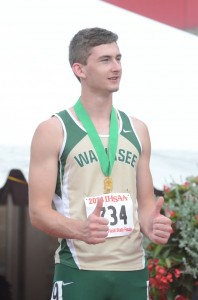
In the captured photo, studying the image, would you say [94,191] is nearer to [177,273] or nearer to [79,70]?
[79,70]

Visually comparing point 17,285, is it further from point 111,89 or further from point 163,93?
point 111,89

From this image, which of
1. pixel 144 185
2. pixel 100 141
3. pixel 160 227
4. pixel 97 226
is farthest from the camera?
pixel 144 185

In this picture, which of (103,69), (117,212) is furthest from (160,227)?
(103,69)

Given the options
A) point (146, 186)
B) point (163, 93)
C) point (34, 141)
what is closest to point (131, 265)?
point (146, 186)

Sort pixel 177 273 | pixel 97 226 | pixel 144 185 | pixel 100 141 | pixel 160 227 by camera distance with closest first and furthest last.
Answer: pixel 97 226 → pixel 160 227 → pixel 100 141 → pixel 144 185 → pixel 177 273

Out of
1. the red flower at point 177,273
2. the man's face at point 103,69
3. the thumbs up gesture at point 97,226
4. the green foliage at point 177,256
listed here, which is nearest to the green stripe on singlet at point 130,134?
the man's face at point 103,69

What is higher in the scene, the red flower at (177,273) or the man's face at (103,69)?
the man's face at (103,69)

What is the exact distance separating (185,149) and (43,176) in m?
1.99

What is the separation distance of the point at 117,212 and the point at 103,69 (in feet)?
1.70

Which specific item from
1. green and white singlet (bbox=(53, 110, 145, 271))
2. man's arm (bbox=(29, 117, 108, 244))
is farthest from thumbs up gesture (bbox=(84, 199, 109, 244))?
green and white singlet (bbox=(53, 110, 145, 271))

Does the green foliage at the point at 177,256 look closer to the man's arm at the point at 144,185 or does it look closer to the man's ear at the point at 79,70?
the man's arm at the point at 144,185

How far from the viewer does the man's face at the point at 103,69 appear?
2904 millimetres

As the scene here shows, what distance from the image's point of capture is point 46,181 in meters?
2.83

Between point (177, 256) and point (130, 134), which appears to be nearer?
point (130, 134)
